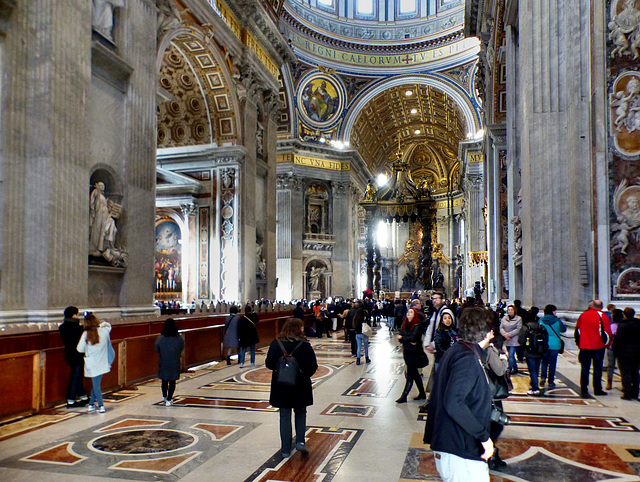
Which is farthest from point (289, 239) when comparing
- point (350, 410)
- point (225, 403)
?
point (350, 410)

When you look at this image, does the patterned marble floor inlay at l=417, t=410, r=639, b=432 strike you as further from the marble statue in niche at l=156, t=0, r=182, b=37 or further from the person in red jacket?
the marble statue in niche at l=156, t=0, r=182, b=37

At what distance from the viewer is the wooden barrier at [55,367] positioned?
633 cm

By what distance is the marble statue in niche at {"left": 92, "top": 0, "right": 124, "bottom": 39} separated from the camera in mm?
11648

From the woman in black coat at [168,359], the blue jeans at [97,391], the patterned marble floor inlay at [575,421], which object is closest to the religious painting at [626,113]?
the patterned marble floor inlay at [575,421]

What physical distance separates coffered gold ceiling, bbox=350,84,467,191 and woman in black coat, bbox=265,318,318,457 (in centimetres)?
3452

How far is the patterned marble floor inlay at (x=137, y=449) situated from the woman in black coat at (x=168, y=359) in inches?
29.6

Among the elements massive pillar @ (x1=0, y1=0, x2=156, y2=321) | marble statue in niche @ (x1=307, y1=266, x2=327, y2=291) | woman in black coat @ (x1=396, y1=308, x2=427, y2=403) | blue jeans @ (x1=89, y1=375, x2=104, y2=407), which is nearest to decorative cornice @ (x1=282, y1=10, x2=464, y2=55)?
marble statue in niche @ (x1=307, y1=266, x2=327, y2=291)

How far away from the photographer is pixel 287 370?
4816mm

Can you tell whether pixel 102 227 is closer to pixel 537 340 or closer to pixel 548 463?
pixel 537 340

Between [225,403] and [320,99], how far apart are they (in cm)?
3100

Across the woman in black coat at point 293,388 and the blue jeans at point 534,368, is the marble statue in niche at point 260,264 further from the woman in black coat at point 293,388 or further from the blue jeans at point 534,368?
the woman in black coat at point 293,388

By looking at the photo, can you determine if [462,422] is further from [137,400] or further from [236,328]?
[236,328]

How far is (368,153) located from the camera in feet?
147

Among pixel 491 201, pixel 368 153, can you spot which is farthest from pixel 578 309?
pixel 368 153
